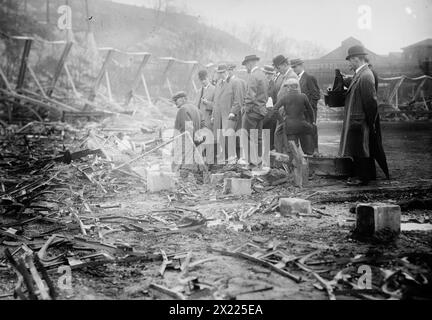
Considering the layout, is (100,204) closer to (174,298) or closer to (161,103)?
Answer: (174,298)

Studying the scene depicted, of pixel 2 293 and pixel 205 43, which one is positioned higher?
pixel 205 43

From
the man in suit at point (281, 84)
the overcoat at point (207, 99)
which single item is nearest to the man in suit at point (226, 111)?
the overcoat at point (207, 99)

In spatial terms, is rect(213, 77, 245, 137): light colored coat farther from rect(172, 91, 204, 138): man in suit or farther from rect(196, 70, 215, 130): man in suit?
rect(172, 91, 204, 138): man in suit

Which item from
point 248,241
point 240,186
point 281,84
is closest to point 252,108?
point 281,84

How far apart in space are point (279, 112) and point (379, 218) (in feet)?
16.1

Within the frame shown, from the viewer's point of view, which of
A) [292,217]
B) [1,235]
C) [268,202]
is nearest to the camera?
[1,235]

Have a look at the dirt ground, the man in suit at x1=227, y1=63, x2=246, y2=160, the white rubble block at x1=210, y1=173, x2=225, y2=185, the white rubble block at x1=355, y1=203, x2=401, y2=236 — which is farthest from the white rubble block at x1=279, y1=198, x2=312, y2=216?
the man in suit at x1=227, y1=63, x2=246, y2=160

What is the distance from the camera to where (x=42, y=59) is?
2612cm

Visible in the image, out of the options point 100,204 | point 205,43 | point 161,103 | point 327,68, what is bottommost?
point 100,204

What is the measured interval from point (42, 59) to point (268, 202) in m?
24.9

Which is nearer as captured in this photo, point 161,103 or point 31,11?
point 161,103

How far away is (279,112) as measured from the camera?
887 centimetres

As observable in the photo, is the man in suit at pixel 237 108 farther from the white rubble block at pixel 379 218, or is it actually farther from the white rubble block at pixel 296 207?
the white rubble block at pixel 379 218

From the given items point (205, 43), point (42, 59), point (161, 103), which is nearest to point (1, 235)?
point (161, 103)
